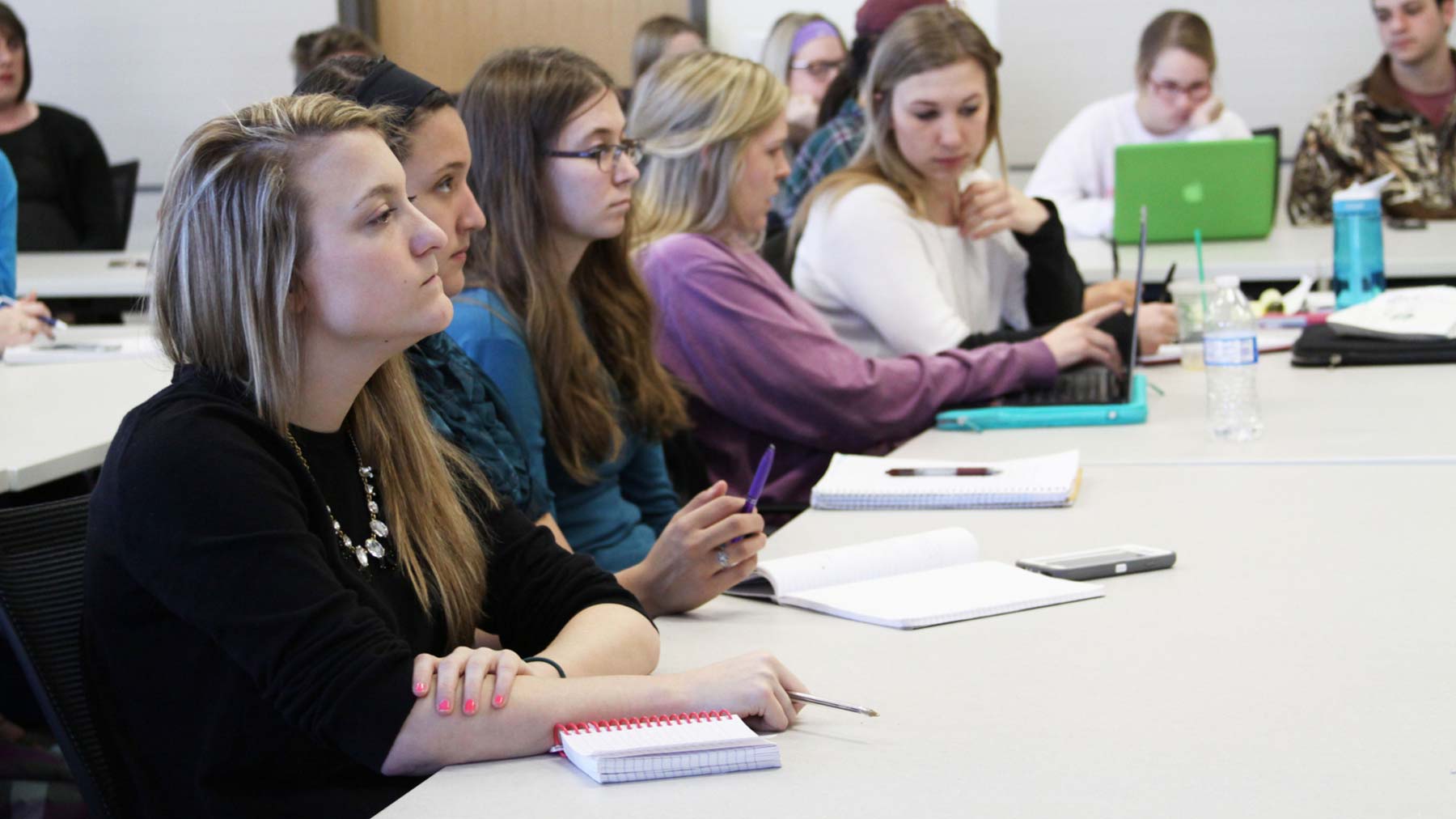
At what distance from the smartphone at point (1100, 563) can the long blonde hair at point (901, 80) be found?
4.69 feet

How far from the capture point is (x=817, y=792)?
934 millimetres

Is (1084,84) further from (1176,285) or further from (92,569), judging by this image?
(92,569)

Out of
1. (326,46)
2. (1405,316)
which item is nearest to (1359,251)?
(1405,316)

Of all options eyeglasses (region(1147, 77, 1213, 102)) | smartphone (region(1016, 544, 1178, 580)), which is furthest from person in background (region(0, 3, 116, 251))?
smartphone (region(1016, 544, 1178, 580))

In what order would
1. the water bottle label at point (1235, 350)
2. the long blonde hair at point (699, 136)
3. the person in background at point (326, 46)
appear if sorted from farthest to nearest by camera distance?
the person in background at point (326, 46) < the long blonde hair at point (699, 136) < the water bottle label at point (1235, 350)

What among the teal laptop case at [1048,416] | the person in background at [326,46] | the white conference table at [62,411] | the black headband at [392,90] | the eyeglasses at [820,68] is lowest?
the teal laptop case at [1048,416]

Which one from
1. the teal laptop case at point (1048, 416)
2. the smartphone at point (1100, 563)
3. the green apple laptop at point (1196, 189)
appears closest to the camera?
the smartphone at point (1100, 563)

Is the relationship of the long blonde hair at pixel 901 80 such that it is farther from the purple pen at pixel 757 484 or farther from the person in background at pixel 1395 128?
the person in background at pixel 1395 128

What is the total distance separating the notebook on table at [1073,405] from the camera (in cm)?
230

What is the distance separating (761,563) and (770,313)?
0.93m

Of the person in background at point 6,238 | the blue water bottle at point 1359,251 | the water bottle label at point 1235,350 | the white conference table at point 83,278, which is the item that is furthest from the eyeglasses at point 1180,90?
the person in background at point 6,238

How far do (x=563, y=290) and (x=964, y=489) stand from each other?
0.57 m

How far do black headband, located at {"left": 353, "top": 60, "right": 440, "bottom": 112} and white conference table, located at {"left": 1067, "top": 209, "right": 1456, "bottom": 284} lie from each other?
2335 mm

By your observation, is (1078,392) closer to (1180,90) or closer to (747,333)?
(747,333)
